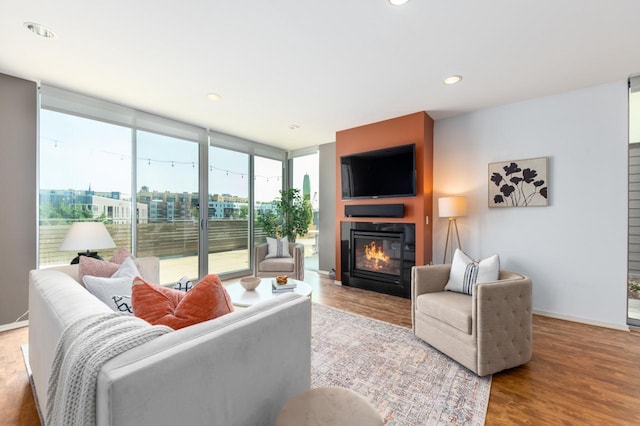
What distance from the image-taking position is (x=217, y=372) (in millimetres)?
852

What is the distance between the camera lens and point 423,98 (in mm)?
3254

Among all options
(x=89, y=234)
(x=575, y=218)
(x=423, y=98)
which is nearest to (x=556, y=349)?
(x=575, y=218)

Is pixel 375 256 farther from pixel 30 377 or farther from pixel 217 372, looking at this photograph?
pixel 30 377

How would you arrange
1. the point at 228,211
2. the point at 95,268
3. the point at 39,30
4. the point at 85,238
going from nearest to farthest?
the point at 95,268 → the point at 39,30 → the point at 85,238 → the point at 228,211

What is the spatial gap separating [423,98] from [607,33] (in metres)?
1.52

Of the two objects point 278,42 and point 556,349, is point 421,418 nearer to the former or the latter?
point 556,349

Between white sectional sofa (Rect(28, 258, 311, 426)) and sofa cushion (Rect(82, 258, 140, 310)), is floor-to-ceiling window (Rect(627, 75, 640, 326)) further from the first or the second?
sofa cushion (Rect(82, 258, 140, 310))

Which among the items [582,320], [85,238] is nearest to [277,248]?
[85,238]

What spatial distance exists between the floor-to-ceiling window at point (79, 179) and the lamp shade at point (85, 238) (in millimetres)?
982

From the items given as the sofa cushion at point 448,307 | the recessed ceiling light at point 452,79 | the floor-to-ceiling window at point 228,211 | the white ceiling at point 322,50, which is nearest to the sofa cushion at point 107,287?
the white ceiling at point 322,50

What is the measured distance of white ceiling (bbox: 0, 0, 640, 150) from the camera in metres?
1.87

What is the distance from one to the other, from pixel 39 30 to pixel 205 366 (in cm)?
289

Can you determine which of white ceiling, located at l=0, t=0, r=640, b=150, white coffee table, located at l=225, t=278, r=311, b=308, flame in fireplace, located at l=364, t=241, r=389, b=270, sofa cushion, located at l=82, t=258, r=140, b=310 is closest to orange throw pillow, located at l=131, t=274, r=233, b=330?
sofa cushion, located at l=82, t=258, r=140, b=310

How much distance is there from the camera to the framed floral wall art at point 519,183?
3.21 m
